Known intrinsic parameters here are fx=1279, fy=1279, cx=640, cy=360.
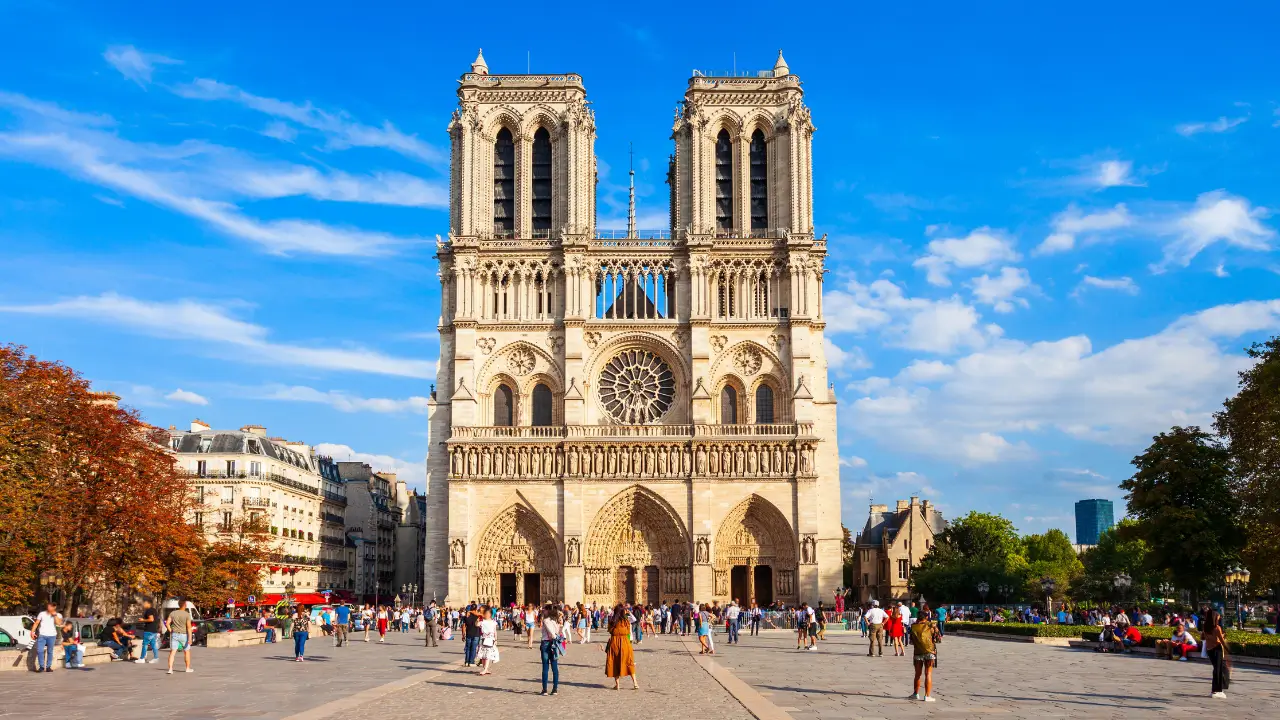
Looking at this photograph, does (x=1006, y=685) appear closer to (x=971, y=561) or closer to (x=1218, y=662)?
(x=1218, y=662)

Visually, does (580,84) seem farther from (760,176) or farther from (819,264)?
(819,264)

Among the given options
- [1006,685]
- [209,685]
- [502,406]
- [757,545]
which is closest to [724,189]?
[502,406]

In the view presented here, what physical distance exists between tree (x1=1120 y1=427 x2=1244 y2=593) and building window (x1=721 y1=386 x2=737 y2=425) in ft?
64.6

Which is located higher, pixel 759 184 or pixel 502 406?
pixel 759 184

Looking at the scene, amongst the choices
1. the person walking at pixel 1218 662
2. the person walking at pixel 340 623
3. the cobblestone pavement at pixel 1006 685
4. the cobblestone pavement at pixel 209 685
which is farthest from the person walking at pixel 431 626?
the person walking at pixel 1218 662

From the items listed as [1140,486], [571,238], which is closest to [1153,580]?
[1140,486]

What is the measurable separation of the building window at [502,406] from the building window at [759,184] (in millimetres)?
14038

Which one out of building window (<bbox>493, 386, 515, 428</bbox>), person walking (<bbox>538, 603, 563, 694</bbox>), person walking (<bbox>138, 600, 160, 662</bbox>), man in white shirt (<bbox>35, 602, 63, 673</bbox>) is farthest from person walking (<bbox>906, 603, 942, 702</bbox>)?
building window (<bbox>493, 386, 515, 428</bbox>)

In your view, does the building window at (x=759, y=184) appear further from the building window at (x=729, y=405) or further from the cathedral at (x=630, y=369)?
the building window at (x=729, y=405)

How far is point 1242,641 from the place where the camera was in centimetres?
2922

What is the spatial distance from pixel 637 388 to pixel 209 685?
126ft

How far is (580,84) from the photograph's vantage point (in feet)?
198

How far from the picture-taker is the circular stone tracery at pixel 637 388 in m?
58.6

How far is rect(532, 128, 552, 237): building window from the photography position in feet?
198
